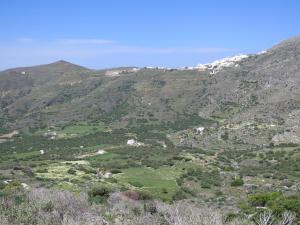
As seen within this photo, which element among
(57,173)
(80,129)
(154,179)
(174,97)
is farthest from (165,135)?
(154,179)

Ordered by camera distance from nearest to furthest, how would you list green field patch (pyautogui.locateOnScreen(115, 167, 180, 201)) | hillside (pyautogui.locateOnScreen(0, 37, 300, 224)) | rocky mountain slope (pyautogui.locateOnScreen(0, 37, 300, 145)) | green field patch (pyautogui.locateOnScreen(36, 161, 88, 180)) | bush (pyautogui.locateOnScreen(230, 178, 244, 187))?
green field patch (pyautogui.locateOnScreen(115, 167, 180, 201)) < hillside (pyautogui.locateOnScreen(0, 37, 300, 224)) < green field patch (pyautogui.locateOnScreen(36, 161, 88, 180)) < bush (pyautogui.locateOnScreen(230, 178, 244, 187)) < rocky mountain slope (pyautogui.locateOnScreen(0, 37, 300, 145))

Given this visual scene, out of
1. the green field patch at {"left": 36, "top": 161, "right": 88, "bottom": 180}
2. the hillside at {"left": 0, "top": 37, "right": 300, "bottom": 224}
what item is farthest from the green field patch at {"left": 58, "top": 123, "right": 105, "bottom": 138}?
the green field patch at {"left": 36, "top": 161, "right": 88, "bottom": 180}

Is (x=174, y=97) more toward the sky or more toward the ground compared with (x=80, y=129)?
more toward the sky

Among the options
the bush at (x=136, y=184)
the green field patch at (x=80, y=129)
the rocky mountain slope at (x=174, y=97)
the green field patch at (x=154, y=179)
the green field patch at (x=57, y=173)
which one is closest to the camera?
the green field patch at (x=154, y=179)

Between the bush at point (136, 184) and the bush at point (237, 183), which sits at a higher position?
the bush at point (136, 184)

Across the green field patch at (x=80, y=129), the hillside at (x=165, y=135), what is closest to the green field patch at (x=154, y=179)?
the hillside at (x=165, y=135)

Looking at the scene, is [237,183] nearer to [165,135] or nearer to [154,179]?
[154,179]

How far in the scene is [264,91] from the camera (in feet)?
403

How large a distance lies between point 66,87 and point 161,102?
53.6m

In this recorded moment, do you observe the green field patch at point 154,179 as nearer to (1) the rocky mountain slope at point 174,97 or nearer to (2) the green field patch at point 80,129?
(1) the rocky mountain slope at point 174,97

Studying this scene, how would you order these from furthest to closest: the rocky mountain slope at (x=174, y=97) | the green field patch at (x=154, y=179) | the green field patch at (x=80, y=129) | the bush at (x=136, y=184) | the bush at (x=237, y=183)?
the green field patch at (x=80, y=129) < the rocky mountain slope at (x=174, y=97) < the bush at (x=237, y=183) < the bush at (x=136, y=184) < the green field patch at (x=154, y=179)

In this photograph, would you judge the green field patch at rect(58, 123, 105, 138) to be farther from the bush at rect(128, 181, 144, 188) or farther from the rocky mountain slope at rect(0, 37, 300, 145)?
the bush at rect(128, 181, 144, 188)

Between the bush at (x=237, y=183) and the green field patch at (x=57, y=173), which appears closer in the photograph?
the green field patch at (x=57, y=173)

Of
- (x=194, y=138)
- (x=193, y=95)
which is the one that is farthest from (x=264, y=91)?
(x=194, y=138)
